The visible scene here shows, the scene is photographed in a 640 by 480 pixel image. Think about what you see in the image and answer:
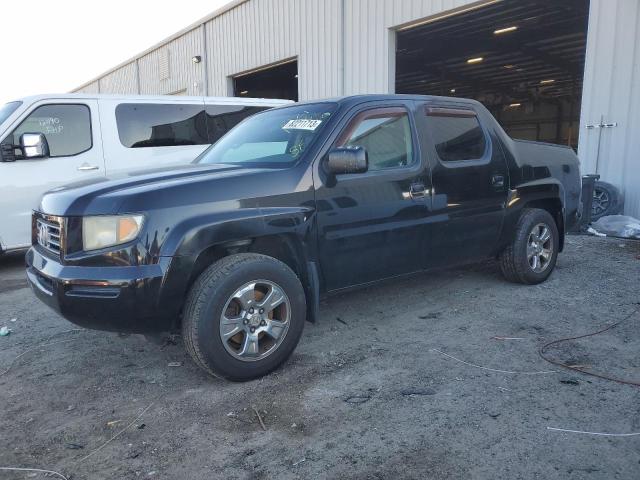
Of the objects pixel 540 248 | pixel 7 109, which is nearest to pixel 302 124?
pixel 540 248

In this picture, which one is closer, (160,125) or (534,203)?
(534,203)

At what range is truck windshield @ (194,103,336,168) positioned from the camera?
3.54 metres

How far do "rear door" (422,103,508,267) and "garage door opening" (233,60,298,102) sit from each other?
11046 millimetres

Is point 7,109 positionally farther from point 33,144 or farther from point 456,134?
point 456,134

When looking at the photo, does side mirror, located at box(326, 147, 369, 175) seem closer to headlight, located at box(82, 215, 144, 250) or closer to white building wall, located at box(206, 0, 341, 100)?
headlight, located at box(82, 215, 144, 250)

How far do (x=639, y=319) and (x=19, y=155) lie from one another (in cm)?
663

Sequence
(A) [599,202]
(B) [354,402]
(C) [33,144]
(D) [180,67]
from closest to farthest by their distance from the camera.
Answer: (B) [354,402] < (C) [33,144] < (A) [599,202] < (D) [180,67]

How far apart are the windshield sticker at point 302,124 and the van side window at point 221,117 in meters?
3.75

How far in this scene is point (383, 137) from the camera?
380cm

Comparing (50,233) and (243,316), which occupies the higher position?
(50,233)

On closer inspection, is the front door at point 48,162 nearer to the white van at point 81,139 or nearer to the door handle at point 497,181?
the white van at point 81,139

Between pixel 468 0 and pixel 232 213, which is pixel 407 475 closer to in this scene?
pixel 232 213

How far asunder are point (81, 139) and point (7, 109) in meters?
0.88

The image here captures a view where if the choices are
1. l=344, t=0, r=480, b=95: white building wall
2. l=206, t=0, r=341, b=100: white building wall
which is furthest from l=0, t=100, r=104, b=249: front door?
l=206, t=0, r=341, b=100: white building wall
